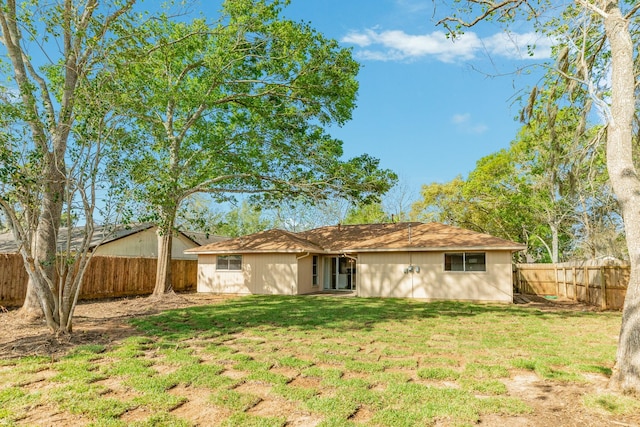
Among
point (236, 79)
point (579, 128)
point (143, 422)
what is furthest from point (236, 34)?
point (143, 422)

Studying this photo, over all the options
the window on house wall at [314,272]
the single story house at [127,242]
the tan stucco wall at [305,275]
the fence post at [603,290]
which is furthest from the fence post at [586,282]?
the single story house at [127,242]

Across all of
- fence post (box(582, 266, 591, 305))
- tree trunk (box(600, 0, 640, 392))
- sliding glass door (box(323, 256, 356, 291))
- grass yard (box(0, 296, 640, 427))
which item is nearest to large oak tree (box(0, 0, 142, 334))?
grass yard (box(0, 296, 640, 427))

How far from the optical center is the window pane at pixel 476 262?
15891mm

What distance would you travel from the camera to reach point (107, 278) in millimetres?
16734

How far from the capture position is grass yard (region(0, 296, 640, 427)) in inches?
154

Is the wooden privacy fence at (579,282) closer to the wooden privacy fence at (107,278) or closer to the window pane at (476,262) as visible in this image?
the window pane at (476,262)

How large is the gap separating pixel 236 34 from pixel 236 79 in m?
1.93

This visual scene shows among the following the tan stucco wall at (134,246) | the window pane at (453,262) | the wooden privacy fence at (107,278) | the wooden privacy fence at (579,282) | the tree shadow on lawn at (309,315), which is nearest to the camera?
the tree shadow on lawn at (309,315)

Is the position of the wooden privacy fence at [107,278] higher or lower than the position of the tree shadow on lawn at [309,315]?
higher

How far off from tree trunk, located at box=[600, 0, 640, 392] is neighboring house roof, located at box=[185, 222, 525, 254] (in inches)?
416

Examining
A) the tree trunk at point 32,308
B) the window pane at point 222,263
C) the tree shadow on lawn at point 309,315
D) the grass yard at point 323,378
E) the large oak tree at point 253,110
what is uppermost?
the large oak tree at point 253,110

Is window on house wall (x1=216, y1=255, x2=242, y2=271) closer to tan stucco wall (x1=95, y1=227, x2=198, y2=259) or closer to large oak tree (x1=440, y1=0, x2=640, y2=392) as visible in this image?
tan stucco wall (x1=95, y1=227, x2=198, y2=259)

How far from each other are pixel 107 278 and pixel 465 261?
47.7ft

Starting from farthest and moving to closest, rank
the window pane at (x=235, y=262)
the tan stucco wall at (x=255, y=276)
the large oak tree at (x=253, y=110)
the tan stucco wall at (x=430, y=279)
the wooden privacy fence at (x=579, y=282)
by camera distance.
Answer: the window pane at (x=235, y=262), the tan stucco wall at (x=255, y=276), the tan stucco wall at (x=430, y=279), the large oak tree at (x=253, y=110), the wooden privacy fence at (x=579, y=282)
